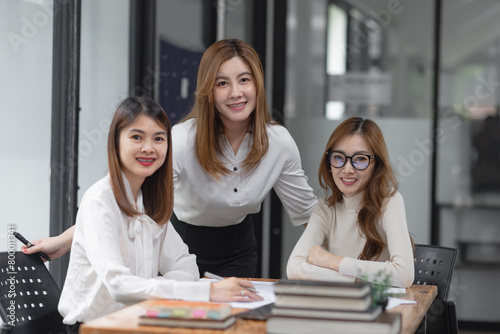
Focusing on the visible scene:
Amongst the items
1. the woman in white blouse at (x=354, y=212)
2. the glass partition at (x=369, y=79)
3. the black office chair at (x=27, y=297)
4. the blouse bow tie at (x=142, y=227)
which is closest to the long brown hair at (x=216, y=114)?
the woman in white blouse at (x=354, y=212)

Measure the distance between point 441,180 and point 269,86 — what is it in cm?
139

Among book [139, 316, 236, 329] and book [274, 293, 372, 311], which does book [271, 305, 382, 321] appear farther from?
book [139, 316, 236, 329]

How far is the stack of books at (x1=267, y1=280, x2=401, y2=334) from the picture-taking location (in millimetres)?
1576

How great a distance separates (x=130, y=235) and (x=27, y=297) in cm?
42

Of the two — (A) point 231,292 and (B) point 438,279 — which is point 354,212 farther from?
(A) point 231,292

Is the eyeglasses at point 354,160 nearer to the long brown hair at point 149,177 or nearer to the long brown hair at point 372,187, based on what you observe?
the long brown hair at point 372,187

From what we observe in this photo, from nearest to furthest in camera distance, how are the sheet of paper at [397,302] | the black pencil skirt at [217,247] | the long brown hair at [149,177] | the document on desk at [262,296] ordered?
1. the document on desk at [262,296]
2. the sheet of paper at [397,302]
3. the long brown hair at [149,177]
4. the black pencil skirt at [217,247]

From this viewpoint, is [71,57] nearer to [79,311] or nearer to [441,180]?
[79,311]

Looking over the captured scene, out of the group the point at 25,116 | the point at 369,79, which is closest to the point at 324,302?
the point at 25,116

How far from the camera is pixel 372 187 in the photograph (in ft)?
8.48

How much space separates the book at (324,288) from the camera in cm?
158

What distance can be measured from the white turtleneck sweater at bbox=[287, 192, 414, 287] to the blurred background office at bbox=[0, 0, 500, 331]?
67.2 inches

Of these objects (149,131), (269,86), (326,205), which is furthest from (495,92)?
(149,131)

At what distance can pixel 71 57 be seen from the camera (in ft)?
11.7
